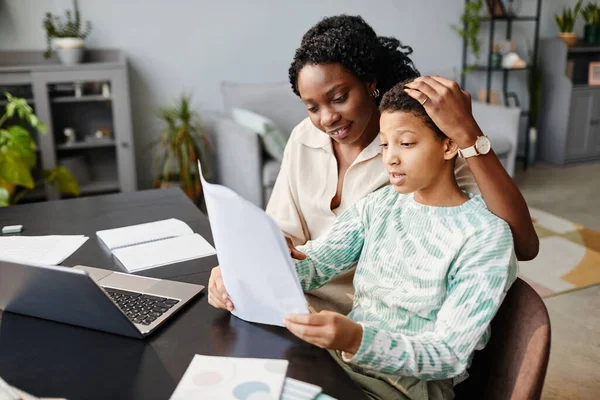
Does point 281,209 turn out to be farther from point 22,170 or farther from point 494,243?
point 22,170

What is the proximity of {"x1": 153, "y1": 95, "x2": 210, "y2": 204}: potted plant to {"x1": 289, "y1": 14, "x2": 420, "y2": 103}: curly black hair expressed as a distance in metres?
2.28

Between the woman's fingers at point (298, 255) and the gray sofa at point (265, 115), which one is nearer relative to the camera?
the woman's fingers at point (298, 255)

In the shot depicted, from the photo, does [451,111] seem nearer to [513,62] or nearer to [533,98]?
[513,62]

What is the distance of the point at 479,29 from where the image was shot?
15.8 ft

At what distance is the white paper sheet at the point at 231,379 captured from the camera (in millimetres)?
770

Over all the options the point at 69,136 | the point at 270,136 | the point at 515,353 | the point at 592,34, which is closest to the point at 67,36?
the point at 69,136

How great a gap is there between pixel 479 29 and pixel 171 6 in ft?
8.58

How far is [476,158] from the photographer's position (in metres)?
0.97

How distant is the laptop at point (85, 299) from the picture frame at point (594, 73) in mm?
4850

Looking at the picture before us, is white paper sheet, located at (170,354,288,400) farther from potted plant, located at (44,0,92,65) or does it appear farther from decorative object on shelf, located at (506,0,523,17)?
decorative object on shelf, located at (506,0,523,17)

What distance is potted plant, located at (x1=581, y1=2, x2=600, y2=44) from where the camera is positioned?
4887mm

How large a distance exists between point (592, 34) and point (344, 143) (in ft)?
14.7

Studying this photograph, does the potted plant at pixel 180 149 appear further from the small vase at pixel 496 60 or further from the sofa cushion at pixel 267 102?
the small vase at pixel 496 60

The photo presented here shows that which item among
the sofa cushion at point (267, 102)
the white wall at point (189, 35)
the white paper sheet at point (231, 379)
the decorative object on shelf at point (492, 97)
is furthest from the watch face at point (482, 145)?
the decorative object on shelf at point (492, 97)
